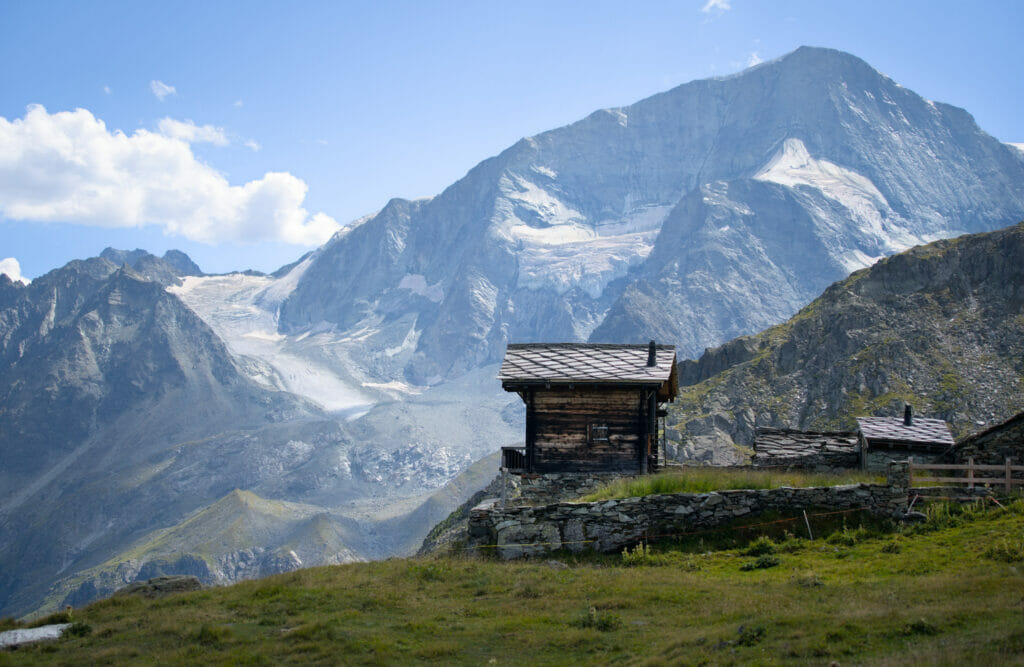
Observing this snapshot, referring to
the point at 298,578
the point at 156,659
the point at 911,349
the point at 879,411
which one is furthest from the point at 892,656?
the point at 911,349

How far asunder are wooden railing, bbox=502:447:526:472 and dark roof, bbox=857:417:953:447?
12141mm

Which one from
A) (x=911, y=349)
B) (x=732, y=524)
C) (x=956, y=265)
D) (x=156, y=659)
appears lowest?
(x=156, y=659)

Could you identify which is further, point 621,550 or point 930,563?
point 621,550

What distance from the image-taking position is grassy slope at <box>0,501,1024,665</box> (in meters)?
13.8

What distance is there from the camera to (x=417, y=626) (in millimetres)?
17125

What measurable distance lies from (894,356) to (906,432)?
75.6 m

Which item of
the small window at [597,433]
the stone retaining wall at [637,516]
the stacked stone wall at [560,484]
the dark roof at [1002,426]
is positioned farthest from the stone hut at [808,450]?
the stone retaining wall at [637,516]

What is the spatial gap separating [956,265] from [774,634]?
368ft

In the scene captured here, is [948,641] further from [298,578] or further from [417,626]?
[298,578]

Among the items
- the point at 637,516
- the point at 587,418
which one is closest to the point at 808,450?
the point at 587,418

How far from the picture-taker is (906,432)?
33406mm

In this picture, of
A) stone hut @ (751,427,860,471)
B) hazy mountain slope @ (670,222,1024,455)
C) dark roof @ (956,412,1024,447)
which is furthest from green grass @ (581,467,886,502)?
hazy mountain slope @ (670,222,1024,455)

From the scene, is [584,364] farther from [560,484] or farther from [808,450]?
[808,450]

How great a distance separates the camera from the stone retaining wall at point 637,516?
22.1 metres
